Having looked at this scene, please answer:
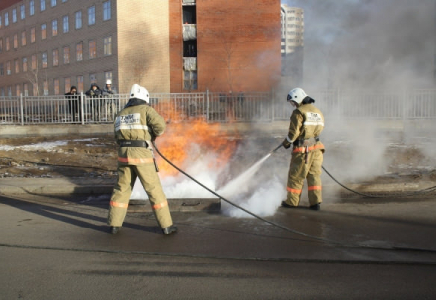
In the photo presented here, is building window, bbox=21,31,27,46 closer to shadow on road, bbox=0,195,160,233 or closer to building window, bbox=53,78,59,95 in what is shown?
building window, bbox=53,78,59,95

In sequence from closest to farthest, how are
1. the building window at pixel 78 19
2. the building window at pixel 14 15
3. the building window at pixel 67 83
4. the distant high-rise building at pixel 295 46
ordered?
the distant high-rise building at pixel 295 46 < the building window at pixel 78 19 < the building window at pixel 67 83 < the building window at pixel 14 15

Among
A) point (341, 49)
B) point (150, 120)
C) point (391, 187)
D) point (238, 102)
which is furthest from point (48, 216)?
point (238, 102)

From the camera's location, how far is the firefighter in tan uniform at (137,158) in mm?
4645

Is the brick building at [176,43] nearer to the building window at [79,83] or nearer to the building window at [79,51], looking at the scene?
the building window at [79,51]

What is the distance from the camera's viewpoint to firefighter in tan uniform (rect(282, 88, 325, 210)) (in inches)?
225

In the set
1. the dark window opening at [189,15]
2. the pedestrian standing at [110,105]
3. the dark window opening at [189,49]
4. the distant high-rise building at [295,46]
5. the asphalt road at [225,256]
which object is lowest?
the asphalt road at [225,256]

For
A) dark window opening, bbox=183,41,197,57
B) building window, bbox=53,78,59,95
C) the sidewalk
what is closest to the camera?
the sidewalk

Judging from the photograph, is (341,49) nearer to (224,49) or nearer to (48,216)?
(48,216)

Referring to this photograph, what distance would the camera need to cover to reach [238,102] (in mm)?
14492

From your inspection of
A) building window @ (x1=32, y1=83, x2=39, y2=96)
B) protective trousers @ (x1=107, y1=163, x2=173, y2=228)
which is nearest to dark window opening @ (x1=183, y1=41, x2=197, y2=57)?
building window @ (x1=32, y1=83, x2=39, y2=96)

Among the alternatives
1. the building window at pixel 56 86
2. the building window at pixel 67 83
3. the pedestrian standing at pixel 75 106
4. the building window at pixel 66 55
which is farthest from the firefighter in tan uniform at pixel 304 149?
the building window at pixel 56 86

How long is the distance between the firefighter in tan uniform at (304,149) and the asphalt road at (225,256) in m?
0.27

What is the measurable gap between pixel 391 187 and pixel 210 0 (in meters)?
27.1

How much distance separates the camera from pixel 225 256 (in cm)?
393
